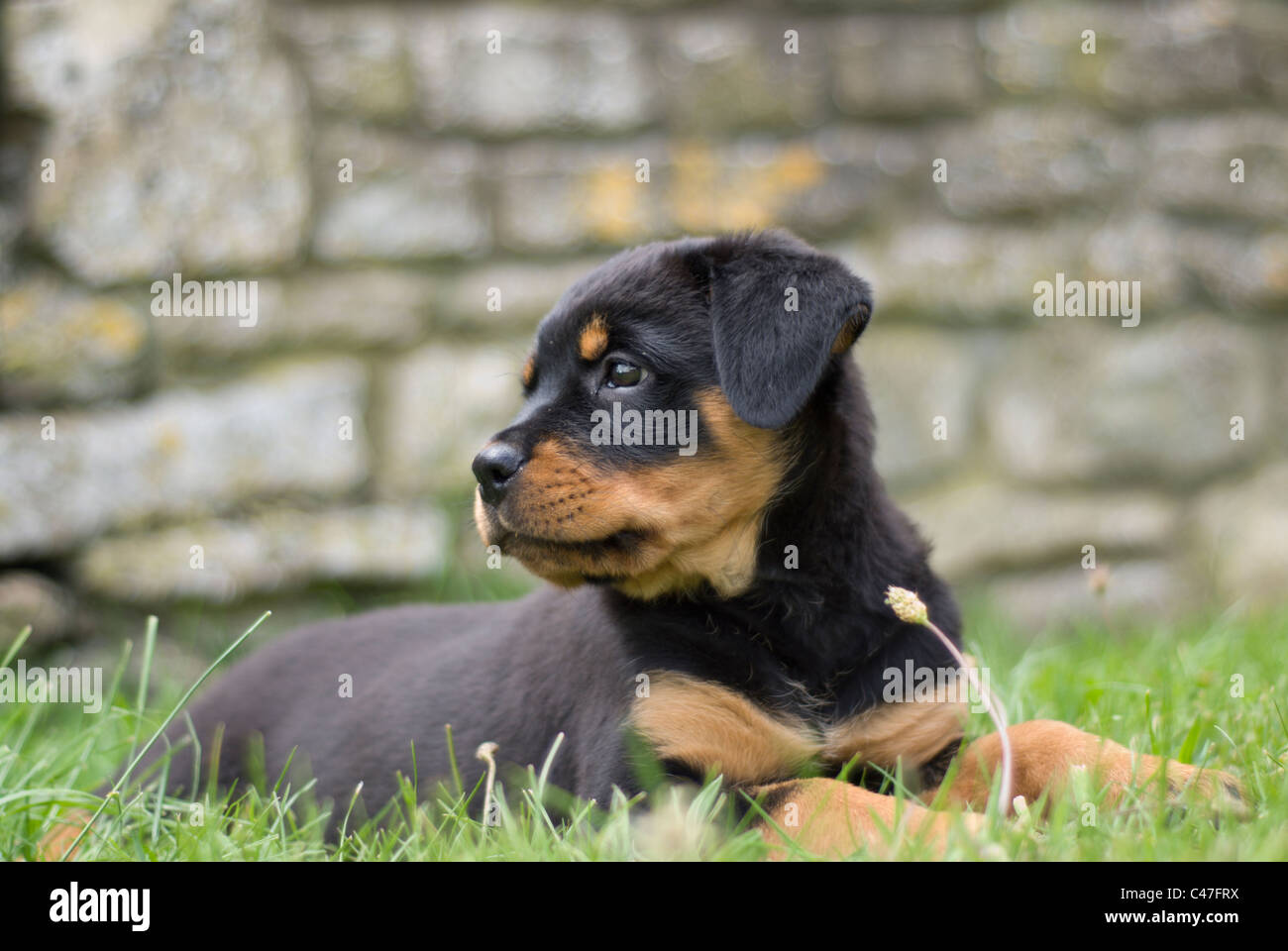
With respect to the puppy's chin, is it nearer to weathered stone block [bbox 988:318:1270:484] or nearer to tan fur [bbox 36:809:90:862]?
tan fur [bbox 36:809:90:862]

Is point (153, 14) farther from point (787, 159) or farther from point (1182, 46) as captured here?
point (1182, 46)

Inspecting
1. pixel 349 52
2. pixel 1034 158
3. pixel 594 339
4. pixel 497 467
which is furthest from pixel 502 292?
pixel 497 467

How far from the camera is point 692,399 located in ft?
9.36

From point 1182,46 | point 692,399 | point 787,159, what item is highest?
point 1182,46

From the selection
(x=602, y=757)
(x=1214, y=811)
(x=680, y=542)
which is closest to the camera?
(x=1214, y=811)

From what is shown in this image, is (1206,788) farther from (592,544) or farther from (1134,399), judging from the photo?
(1134,399)

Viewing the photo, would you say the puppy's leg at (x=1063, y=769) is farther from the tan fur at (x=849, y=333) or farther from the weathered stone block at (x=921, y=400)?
the weathered stone block at (x=921, y=400)

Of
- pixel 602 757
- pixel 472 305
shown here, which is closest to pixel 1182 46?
pixel 472 305

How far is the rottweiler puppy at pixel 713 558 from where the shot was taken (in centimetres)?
262

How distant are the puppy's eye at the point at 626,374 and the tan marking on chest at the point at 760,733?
70 cm

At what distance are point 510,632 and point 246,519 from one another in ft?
6.41

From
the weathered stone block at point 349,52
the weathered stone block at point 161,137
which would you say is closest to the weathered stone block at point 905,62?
the weathered stone block at point 349,52
